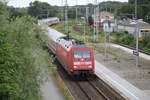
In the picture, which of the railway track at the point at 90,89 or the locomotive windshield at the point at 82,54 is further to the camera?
the locomotive windshield at the point at 82,54

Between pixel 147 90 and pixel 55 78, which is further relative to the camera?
pixel 55 78

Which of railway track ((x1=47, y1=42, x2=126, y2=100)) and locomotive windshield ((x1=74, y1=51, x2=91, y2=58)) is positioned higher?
locomotive windshield ((x1=74, y1=51, x2=91, y2=58))

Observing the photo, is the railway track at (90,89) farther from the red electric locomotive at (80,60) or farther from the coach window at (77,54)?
the coach window at (77,54)

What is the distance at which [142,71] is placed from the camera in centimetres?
2755

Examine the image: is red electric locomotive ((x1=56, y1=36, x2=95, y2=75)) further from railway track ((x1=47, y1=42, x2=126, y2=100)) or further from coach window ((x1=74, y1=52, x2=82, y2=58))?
railway track ((x1=47, y1=42, x2=126, y2=100))

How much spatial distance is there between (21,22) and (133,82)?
11.9 meters

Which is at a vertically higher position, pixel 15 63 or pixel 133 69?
pixel 15 63

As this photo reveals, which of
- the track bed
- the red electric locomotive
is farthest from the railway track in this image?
the red electric locomotive

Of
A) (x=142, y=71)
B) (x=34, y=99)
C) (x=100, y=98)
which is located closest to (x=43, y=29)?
(x=100, y=98)

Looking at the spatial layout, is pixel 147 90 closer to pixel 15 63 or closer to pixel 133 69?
pixel 133 69

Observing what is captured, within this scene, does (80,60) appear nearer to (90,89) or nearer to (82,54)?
(82,54)

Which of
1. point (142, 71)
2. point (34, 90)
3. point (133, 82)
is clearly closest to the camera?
point (34, 90)

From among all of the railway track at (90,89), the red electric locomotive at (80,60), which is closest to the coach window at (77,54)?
the red electric locomotive at (80,60)

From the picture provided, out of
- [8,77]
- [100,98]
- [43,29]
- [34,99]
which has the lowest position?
[100,98]
